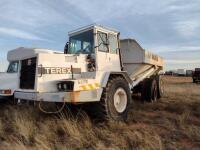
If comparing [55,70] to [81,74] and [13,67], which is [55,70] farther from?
[13,67]

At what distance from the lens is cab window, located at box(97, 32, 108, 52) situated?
897 cm

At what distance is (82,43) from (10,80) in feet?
7.97

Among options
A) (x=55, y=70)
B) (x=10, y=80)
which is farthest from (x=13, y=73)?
(x=55, y=70)

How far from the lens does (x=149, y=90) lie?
1252cm

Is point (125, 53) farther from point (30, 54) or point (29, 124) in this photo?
point (29, 124)

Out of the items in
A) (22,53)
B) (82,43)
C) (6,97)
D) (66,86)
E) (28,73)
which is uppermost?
(82,43)

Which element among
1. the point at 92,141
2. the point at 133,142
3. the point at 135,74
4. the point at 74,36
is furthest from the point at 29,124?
the point at 135,74

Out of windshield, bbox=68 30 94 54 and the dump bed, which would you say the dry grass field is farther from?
the dump bed

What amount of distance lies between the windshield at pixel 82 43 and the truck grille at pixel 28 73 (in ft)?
5.43

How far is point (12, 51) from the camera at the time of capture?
9.36 m

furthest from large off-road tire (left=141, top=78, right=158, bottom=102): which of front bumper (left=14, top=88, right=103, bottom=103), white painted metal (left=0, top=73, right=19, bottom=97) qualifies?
white painted metal (left=0, top=73, right=19, bottom=97)

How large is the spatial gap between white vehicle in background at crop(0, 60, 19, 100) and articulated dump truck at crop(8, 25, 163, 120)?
0.20m

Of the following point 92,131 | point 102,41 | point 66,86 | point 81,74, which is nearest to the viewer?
point 92,131

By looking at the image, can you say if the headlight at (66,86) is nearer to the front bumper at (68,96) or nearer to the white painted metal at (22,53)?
the front bumper at (68,96)
